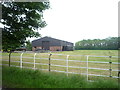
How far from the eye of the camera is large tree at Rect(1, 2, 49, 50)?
25.7ft

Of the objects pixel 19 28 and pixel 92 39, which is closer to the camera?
pixel 19 28

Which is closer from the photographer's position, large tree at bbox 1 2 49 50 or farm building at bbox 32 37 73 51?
large tree at bbox 1 2 49 50

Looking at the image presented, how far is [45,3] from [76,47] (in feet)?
27.7

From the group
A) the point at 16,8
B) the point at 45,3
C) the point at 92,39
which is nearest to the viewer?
the point at 16,8

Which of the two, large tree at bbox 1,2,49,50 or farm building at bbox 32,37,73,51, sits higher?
large tree at bbox 1,2,49,50

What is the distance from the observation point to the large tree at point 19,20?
7.85m

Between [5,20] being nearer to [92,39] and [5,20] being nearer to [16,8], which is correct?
[16,8]

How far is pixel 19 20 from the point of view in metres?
8.35

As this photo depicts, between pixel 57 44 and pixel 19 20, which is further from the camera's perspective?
pixel 57 44

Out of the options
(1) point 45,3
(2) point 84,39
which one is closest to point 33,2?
(1) point 45,3

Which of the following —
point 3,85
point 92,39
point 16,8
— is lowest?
point 3,85

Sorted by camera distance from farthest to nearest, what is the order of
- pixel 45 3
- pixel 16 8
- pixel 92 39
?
1. pixel 92 39
2. pixel 45 3
3. pixel 16 8

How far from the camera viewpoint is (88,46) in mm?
15852

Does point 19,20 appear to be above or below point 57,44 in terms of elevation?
above
